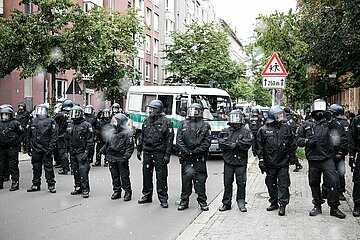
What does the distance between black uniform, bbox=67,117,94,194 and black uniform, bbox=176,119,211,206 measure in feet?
7.79

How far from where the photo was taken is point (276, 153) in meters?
8.77

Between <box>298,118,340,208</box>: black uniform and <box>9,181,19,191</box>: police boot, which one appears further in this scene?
<box>9,181,19,191</box>: police boot

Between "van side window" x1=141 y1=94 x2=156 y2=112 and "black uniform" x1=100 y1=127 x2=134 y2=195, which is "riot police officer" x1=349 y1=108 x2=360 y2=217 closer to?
"black uniform" x1=100 y1=127 x2=134 y2=195

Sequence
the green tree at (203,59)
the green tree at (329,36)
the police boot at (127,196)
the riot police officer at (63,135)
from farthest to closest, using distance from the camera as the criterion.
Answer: the green tree at (203,59) < the green tree at (329,36) < the riot police officer at (63,135) < the police boot at (127,196)

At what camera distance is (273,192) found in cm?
900

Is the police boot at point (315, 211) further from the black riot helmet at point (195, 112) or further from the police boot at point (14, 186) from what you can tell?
the police boot at point (14, 186)

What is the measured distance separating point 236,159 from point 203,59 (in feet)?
98.1

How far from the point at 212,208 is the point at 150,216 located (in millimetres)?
1295

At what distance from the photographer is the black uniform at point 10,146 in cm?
1118

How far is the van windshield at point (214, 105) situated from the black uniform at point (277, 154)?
944 centimetres

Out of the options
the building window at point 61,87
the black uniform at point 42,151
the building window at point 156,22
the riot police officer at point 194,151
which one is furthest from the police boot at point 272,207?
the building window at point 156,22

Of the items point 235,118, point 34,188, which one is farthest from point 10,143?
point 235,118

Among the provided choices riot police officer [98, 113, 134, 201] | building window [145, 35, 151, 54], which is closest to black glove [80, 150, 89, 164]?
riot police officer [98, 113, 134, 201]

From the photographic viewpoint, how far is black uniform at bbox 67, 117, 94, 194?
10.6 m
